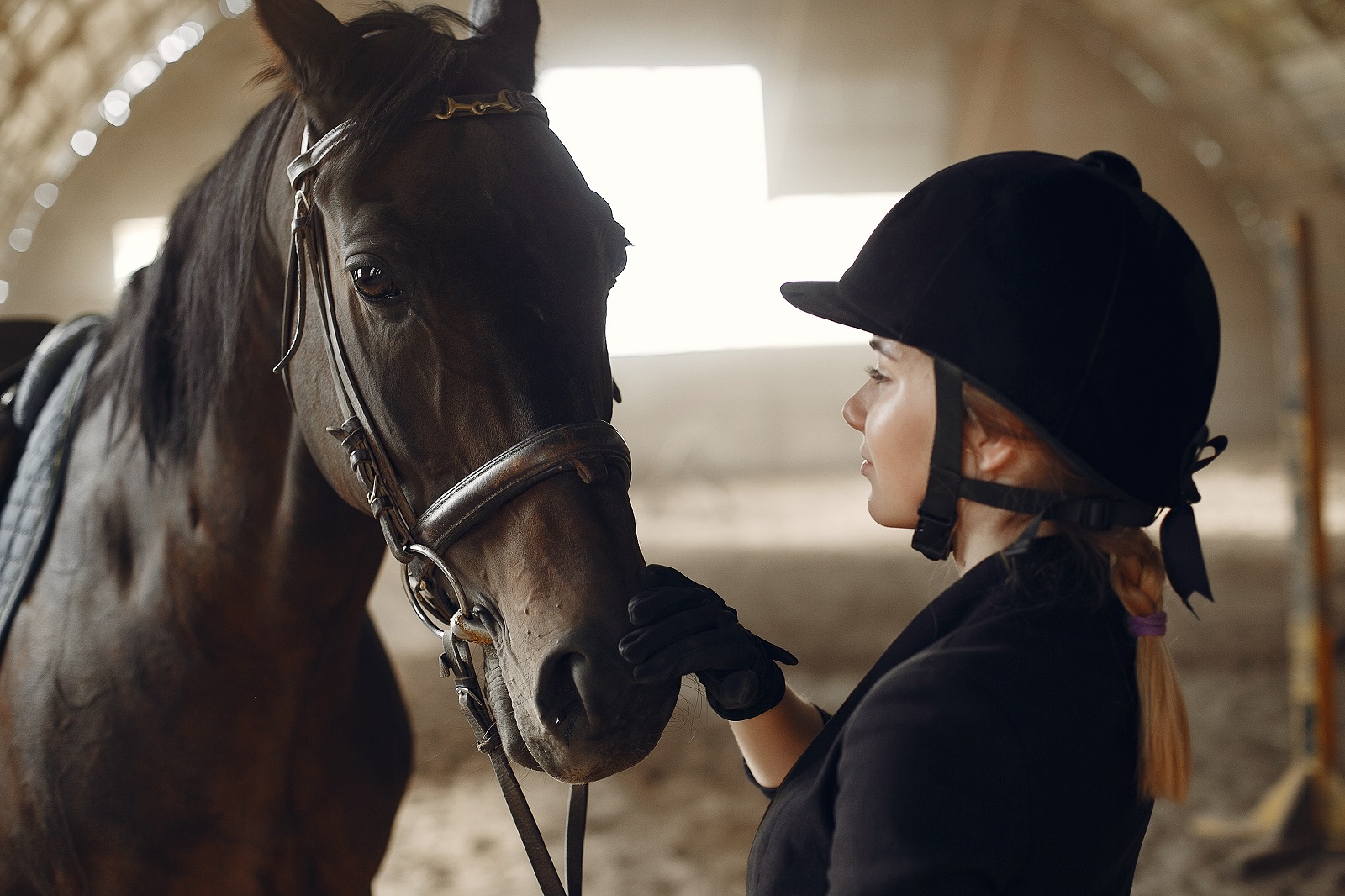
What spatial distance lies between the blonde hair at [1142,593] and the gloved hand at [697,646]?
0.27 m

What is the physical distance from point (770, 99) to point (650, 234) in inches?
74.9

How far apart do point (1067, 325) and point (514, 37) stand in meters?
0.75

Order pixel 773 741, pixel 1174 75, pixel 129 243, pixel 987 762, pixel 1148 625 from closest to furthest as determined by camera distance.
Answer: pixel 987 762 < pixel 1148 625 < pixel 773 741 < pixel 129 243 < pixel 1174 75

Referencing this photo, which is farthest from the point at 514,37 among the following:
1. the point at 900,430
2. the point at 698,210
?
the point at 698,210

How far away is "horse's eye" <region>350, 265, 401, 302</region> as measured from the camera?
2.97ft

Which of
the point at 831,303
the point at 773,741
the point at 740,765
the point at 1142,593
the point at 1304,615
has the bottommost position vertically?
the point at 740,765

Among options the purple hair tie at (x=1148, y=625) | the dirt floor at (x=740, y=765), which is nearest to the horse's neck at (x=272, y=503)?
the dirt floor at (x=740, y=765)

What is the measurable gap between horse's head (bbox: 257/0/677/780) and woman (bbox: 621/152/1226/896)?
0.08m

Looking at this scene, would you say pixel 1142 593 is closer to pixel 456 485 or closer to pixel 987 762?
pixel 987 762

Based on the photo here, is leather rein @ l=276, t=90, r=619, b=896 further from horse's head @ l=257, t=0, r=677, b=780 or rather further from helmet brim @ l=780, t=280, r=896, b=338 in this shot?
helmet brim @ l=780, t=280, r=896, b=338

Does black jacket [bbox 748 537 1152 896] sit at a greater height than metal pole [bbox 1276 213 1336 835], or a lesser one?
greater

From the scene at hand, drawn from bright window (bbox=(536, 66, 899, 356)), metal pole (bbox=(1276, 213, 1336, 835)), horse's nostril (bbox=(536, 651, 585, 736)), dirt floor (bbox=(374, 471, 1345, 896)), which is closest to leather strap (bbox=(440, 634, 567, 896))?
horse's nostril (bbox=(536, 651, 585, 736))

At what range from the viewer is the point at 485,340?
0.88m

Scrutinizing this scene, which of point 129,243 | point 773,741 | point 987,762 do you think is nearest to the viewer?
A: point 987,762
